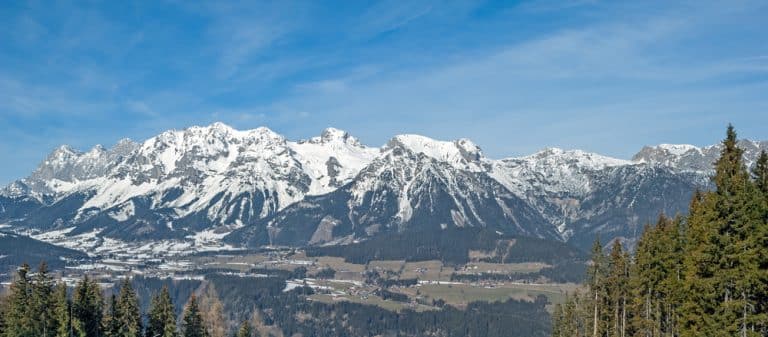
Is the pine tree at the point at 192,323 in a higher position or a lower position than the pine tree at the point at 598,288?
lower

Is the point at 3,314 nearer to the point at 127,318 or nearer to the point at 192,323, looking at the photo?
the point at 127,318

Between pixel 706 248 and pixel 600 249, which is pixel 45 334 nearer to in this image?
pixel 600 249

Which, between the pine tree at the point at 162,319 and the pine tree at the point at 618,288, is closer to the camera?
the pine tree at the point at 618,288

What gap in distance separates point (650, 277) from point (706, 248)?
81.0 ft

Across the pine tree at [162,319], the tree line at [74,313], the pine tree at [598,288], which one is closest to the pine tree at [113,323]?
the tree line at [74,313]

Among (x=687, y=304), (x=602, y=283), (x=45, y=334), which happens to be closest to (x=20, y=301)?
(x=45, y=334)

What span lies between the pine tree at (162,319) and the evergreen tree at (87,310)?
6674 millimetres

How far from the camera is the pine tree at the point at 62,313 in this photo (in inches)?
3944

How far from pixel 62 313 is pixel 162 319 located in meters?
13.7

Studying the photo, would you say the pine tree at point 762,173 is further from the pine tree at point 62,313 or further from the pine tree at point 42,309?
the pine tree at point 42,309

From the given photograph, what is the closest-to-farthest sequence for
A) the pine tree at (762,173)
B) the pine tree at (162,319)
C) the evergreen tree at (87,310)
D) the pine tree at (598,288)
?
the pine tree at (762,173)
the pine tree at (598,288)
the evergreen tree at (87,310)
the pine tree at (162,319)

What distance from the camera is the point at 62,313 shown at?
331ft

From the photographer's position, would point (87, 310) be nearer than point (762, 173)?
No

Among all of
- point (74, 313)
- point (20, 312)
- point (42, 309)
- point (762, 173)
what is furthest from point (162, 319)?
point (762, 173)
